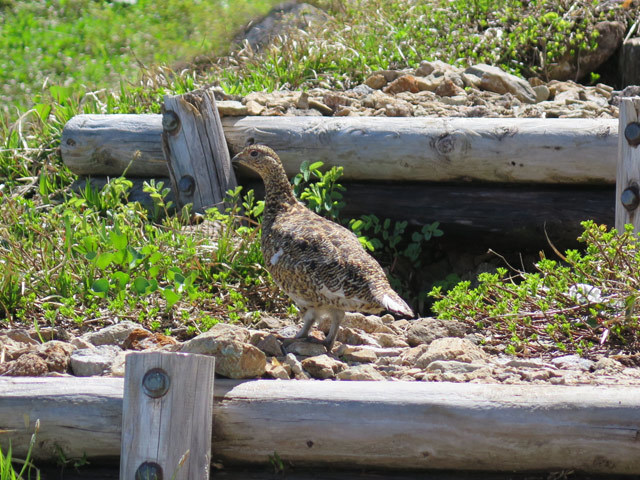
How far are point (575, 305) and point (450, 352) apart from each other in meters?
0.79

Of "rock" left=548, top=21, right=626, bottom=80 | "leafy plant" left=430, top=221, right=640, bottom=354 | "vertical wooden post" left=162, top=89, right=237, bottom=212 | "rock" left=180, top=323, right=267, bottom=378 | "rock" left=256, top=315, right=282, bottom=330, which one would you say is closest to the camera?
"rock" left=180, top=323, right=267, bottom=378

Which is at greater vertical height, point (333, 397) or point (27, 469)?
point (333, 397)

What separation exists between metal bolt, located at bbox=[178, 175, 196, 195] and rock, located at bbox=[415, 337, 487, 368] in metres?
2.82

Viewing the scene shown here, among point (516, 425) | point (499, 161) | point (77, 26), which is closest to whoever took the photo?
point (516, 425)


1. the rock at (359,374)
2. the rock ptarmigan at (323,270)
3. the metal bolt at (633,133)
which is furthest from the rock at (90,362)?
the metal bolt at (633,133)

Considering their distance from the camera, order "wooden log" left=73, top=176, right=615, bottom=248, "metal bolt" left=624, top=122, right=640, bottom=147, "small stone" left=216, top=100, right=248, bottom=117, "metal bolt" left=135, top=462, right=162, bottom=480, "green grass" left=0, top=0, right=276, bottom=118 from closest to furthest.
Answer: "metal bolt" left=135, top=462, right=162, bottom=480
"metal bolt" left=624, top=122, right=640, bottom=147
"wooden log" left=73, top=176, right=615, bottom=248
"small stone" left=216, top=100, right=248, bottom=117
"green grass" left=0, top=0, right=276, bottom=118

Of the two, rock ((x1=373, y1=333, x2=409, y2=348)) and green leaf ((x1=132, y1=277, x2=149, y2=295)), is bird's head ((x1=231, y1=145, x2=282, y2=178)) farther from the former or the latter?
rock ((x1=373, y1=333, x2=409, y2=348))

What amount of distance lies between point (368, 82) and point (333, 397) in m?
4.87

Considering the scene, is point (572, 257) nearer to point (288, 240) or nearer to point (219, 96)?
point (288, 240)

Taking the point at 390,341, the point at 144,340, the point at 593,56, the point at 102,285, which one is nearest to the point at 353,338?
the point at 390,341

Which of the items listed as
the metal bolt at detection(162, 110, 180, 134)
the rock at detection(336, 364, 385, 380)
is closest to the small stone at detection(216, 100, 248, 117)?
the metal bolt at detection(162, 110, 180, 134)

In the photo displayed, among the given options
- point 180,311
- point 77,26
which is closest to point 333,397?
point 180,311

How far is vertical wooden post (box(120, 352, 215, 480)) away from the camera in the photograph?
10.4 feet

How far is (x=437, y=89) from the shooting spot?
736 cm
